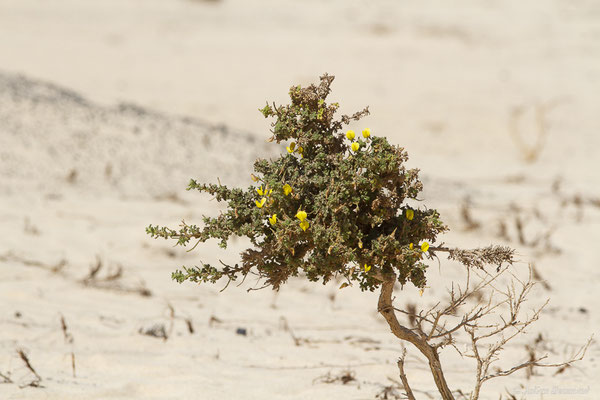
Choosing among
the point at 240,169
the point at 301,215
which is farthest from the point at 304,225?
the point at 240,169

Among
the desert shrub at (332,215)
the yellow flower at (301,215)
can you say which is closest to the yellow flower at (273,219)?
the desert shrub at (332,215)

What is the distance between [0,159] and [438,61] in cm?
1312

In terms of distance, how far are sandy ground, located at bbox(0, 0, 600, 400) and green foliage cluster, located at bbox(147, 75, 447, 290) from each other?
120 centimetres

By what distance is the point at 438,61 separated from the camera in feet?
61.1

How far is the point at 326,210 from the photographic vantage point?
9.04 feet

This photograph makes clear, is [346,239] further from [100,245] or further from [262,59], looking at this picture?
[262,59]

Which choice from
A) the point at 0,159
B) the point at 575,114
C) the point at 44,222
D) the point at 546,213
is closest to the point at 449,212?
the point at 546,213

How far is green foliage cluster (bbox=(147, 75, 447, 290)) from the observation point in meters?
2.75

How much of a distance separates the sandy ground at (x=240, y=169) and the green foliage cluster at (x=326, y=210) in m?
1.20

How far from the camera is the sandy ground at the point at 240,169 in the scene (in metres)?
4.22

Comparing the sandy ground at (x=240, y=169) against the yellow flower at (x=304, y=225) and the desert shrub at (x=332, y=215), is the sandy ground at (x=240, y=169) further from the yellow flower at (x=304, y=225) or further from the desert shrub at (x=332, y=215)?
the yellow flower at (x=304, y=225)

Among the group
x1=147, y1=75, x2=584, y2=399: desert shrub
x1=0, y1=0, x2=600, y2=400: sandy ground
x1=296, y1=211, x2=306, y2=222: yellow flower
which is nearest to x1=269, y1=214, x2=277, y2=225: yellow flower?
x1=147, y1=75, x2=584, y2=399: desert shrub

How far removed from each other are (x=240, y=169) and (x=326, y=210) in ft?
21.3

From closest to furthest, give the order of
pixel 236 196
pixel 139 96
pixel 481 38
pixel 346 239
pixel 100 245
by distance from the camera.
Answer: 1. pixel 346 239
2. pixel 236 196
3. pixel 100 245
4. pixel 139 96
5. pixel 481 38
